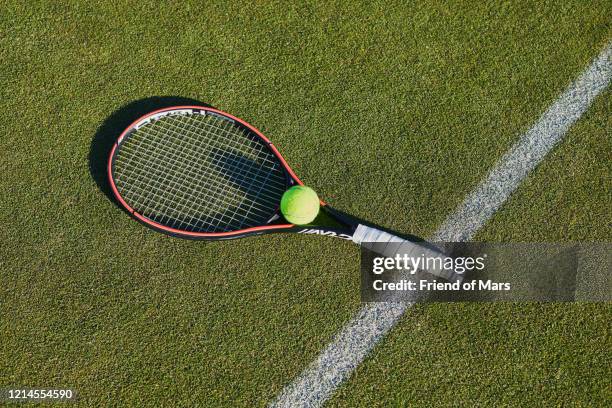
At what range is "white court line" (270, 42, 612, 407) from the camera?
4.30m

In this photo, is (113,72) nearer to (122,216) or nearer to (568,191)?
(122,216)

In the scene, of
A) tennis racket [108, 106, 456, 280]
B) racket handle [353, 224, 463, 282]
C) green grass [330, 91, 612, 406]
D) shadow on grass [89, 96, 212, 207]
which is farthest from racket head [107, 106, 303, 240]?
green grass [330, 91, 612, 406]

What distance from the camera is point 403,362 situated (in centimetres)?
434

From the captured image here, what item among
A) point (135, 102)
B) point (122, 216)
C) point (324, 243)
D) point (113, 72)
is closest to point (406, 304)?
point (324, 243)

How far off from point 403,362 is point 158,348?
1.82 m

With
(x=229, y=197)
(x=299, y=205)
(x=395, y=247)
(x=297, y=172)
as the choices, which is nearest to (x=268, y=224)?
(x=299, y=205)

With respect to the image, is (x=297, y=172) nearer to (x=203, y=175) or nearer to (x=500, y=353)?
(x=203, y=175)

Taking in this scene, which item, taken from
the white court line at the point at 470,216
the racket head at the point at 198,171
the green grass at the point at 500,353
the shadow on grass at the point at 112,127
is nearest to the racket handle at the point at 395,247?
the white court line at the point at 470,216

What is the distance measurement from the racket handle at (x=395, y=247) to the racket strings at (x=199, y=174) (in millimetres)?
718

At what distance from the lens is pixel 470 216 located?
15.0ft

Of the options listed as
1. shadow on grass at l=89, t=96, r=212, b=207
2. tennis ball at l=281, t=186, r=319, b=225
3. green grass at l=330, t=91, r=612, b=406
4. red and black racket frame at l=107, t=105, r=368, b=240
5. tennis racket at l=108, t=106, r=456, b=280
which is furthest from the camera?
shadow on grass at l=89, t=96, r=212, b=207

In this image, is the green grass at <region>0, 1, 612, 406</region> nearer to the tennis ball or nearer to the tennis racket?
the tennis racket

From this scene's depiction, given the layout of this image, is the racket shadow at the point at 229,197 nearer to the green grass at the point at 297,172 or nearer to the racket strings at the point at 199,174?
the racket strings at the point at 199,174

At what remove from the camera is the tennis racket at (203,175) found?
14.5 feet
